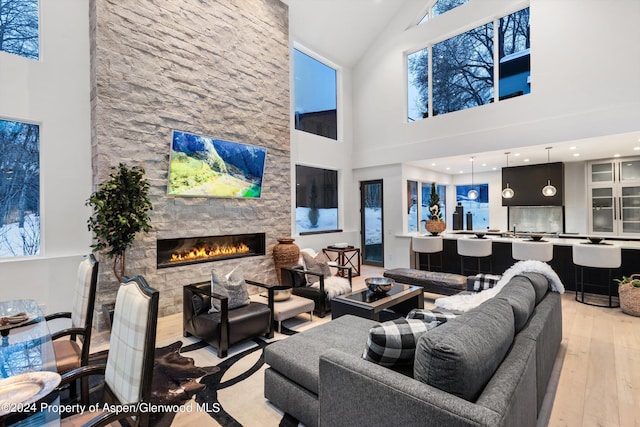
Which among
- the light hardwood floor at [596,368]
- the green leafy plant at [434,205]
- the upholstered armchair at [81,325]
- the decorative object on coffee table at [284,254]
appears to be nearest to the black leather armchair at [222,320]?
the light hardwood floor at [596,368]

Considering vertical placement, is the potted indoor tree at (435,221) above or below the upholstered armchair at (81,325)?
above

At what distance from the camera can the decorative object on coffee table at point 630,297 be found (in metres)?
4.09

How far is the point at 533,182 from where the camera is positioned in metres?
7.30

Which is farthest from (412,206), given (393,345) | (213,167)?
(393,345)

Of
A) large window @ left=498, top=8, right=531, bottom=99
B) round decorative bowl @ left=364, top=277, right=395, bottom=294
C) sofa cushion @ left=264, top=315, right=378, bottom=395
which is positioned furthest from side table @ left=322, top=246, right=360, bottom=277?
large window @ left=498, top=8, right=531, bottom=99

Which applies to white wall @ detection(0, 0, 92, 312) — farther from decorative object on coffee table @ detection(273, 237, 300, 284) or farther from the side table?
the side table

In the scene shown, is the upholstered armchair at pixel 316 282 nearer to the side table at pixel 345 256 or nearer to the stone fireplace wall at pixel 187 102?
the stone fireplace wall at pixel 187 102

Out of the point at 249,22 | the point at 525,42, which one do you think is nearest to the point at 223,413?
the point at 249,22

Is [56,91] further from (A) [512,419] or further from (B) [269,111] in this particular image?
(A) [512,419]

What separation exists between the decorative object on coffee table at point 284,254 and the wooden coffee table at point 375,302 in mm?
2266

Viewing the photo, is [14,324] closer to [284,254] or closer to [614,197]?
[284,254]

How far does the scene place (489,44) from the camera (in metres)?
6.45

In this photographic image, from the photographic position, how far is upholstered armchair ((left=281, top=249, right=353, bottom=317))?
4.17 m

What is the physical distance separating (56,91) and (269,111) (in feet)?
10.4
